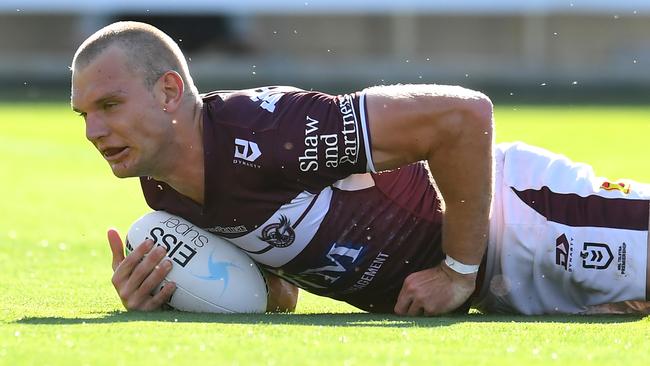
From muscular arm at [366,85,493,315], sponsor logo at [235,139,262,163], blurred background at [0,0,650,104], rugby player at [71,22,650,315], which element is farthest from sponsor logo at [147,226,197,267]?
blurred background at [0,0,650,104]

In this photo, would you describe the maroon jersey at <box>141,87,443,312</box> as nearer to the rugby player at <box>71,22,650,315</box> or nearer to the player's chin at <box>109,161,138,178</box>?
the rugby player at <box>71,22,650,315</box>

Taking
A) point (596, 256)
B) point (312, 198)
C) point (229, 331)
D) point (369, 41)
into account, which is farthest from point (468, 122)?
point (369, 41)

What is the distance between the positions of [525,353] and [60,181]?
10.7 metres

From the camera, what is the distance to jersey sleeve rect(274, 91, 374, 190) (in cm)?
574

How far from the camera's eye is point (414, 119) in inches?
225

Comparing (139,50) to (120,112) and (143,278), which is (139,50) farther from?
(143,278)

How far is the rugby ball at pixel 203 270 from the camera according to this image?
620 cm

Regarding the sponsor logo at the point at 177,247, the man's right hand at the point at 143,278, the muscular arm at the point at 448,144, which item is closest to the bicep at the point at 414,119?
the muscular arm at the point at 448,144

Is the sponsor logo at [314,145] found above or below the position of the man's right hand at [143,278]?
above

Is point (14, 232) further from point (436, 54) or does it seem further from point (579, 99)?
point (436, 54)

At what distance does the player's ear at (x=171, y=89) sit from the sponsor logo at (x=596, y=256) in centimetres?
205

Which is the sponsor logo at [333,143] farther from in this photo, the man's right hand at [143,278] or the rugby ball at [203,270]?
the man's right hand at [143,278]

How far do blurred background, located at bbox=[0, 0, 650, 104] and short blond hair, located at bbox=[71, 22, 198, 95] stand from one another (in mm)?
27206

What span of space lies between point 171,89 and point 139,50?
0.22m
